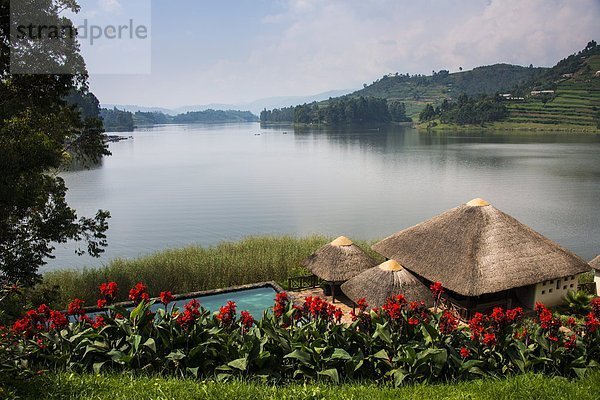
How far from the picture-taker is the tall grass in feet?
42.9

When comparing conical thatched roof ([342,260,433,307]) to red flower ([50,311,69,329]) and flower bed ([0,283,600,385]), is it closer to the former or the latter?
flower bed ([0,283,600,385])

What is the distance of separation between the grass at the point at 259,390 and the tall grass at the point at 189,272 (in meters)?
8.44

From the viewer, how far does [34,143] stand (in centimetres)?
920

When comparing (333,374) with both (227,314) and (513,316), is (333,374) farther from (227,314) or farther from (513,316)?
(513,316)

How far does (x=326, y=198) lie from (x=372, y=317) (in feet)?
83.5

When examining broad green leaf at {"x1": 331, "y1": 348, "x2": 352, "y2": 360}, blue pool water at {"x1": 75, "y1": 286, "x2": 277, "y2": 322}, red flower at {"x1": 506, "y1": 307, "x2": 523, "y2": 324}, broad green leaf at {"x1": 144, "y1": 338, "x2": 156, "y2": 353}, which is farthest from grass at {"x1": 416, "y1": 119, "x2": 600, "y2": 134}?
broad green leaf at {"x1": 144, "y1": 338, "x2": 156, "y2": 353}

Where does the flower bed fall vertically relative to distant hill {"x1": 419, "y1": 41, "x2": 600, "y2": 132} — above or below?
below

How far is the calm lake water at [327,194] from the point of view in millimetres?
23203

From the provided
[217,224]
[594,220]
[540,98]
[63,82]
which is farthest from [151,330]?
[540,98]

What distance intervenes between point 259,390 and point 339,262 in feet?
28.2

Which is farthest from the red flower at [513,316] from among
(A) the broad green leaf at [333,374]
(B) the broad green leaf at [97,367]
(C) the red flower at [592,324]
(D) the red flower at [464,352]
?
(B) the broad green leaf at [97,367]

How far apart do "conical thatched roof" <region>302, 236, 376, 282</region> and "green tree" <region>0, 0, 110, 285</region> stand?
254 inches

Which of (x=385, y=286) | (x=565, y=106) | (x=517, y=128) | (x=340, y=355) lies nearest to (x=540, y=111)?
(x=565, y=106)

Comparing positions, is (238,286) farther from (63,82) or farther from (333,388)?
(333,388)
